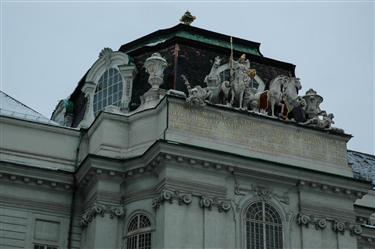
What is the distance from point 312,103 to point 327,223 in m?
5.07

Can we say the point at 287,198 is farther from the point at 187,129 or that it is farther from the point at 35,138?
the point at 35,138

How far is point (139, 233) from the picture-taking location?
2722 cm

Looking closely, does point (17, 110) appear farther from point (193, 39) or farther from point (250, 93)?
point (250, 93)

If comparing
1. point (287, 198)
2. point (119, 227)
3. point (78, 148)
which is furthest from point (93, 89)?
point (287, 198)

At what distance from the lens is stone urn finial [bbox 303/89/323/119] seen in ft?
102

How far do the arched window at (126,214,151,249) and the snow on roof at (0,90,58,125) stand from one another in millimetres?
6354

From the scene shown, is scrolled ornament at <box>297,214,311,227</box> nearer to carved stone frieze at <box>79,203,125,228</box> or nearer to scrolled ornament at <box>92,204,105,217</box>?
carved stone frieze at <box>79,203,125,228</box>

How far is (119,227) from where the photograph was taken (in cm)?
2761

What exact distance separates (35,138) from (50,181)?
2.10m

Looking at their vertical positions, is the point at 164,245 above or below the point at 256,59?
below

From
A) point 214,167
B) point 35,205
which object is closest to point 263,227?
point 214,167

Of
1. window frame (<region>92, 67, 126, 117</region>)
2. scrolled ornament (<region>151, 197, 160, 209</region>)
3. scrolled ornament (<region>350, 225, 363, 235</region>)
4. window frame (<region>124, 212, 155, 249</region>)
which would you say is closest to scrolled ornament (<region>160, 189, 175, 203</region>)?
scrolled ornament (<region>151, 197, 160, 209</region>)

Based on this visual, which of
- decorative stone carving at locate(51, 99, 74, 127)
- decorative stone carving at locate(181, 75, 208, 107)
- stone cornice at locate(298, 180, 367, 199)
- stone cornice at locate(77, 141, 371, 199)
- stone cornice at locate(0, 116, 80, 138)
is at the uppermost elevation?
decorative stone carving at locate(51, 99, 74, 127)

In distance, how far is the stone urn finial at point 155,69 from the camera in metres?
29.8
